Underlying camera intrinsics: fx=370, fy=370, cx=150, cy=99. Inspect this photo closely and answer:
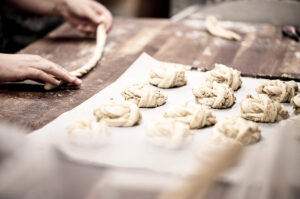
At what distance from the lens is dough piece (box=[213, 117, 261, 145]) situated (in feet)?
4.89

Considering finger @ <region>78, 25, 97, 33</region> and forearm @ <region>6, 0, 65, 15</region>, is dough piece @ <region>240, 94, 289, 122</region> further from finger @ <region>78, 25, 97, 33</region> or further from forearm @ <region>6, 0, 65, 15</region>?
forearm @ <region>6, 0, 65, 15</region>

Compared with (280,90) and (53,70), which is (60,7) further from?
(280,90)

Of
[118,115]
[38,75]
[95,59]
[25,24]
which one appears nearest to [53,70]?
[38,75]

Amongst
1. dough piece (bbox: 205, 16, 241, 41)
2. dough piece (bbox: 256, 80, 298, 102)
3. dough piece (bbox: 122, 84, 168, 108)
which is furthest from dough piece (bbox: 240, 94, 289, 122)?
dough piece (bbox: 205, 16, 241, 41)

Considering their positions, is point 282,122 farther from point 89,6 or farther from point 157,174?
point 89,6

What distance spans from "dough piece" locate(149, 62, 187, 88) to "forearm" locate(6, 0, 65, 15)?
124cm

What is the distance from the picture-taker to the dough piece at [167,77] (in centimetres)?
203

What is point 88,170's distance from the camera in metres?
0.80

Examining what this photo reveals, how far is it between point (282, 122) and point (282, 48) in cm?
119

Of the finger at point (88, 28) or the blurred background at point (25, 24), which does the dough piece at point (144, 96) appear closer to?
the finger at point (88, 28)

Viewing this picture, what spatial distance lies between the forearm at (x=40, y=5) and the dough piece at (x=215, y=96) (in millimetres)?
1553

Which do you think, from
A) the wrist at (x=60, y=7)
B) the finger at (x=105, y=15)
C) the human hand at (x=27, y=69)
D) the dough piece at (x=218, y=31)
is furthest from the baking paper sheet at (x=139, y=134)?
the wrist at (x=60, y=7)

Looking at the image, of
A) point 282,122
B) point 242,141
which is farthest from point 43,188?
point 282,122

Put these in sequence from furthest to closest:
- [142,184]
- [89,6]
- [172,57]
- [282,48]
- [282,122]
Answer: [89,6], [282,48], [172,57], [282,122], [142,184]
